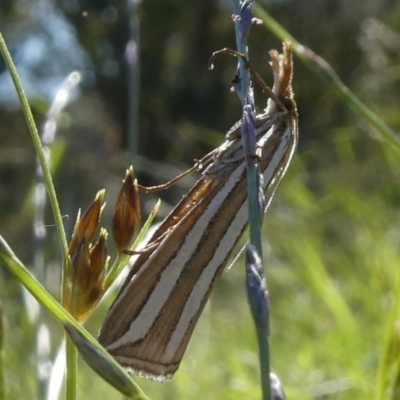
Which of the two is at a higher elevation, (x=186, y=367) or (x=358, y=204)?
(x=358, y=204)

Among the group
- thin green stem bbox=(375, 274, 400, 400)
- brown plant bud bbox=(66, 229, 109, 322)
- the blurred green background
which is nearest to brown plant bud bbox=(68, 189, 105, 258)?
brown plant bud bbox=(66, 229, 109, 322)

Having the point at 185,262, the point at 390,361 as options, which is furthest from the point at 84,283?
the point at 390,361

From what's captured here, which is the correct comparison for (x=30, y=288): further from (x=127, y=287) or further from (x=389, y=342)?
(x=389, y=342)

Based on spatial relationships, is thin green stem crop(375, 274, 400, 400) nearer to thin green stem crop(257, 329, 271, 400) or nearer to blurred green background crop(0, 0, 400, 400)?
blurred green background crop(0, 0, 400, 400)

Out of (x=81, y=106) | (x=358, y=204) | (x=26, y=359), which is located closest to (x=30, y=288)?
(x=26, y=359)

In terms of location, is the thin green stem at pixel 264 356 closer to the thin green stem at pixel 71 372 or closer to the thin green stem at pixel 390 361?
the thin green stem at pixel 71 372

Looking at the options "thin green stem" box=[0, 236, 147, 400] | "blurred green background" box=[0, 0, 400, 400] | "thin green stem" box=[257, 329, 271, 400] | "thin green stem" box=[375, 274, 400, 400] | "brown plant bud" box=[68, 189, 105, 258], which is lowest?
"thin green stem" box=[257, 329, 271, 400]
